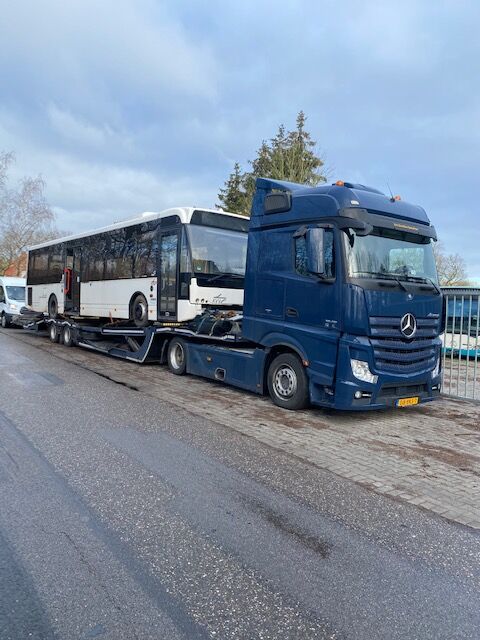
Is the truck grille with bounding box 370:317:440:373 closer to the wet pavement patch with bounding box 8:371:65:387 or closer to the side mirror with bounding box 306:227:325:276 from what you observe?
the side mirror with bounding box 306:227:325:276

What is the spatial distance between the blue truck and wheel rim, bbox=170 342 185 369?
6.68 feet

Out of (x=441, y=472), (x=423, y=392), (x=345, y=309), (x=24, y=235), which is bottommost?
(x=441, y=472)

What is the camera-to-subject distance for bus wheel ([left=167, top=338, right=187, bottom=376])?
32.2ft

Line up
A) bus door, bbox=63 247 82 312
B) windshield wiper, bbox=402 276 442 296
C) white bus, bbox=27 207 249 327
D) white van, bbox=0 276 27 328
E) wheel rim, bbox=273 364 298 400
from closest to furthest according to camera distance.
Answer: windshield wiper, bbox=402 276 442 296
wheel rim, bbox=273 364 298 400
white bus, bbox=27 207 249 327
bus door, bbox=63 247 82 312
white van, bbox=0 276 27 328

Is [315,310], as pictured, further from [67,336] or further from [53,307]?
[53,307]

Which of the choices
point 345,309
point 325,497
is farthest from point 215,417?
point 325,497

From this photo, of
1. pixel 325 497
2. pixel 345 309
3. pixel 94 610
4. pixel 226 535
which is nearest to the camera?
pixel 94 610

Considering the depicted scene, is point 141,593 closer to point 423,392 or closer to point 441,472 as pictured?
point 441,472

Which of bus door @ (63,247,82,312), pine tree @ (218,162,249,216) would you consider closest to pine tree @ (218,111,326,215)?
pine tree @ (218,162,249,216)

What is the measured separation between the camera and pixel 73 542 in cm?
321

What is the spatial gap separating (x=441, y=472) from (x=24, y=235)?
45.4m

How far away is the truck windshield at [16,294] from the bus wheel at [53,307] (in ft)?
26.6

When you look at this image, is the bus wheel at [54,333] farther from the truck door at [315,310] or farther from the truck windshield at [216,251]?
the truck door at [315,310]

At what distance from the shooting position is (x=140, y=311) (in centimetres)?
1089
